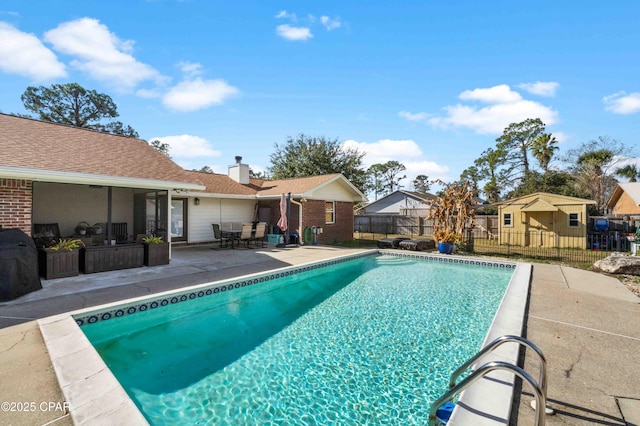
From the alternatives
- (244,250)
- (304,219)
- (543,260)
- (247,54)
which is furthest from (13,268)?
(543,260)

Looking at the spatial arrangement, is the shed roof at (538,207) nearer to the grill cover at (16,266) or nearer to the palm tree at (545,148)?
the palm tree at (545,148)

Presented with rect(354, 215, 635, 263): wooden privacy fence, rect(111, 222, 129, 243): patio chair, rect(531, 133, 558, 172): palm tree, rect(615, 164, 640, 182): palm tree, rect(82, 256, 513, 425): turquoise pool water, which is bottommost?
rect(82, 256, 513, 425): turquoise pool water

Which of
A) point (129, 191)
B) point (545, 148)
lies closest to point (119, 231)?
point (129, 191)

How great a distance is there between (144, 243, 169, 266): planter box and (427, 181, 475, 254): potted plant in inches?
416

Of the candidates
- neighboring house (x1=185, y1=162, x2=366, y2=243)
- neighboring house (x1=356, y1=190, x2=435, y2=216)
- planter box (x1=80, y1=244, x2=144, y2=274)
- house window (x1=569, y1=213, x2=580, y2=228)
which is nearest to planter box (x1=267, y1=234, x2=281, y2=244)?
neighboring house (x1=185, y1=162, x2=366, y2=243)

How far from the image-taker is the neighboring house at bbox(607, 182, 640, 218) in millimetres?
17216

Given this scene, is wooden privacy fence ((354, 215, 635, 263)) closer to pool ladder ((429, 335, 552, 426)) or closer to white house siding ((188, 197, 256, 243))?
white house siding ((188, 197, 256, 243))

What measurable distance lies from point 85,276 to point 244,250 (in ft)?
19.1

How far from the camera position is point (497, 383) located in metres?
3.08

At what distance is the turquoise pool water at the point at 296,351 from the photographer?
10.9 feet

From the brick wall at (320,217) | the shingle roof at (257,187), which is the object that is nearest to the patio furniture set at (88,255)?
the shingle roof at (257,187)

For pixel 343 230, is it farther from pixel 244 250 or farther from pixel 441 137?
pixel 441 137

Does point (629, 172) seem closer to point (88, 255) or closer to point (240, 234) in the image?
point (240, 234)

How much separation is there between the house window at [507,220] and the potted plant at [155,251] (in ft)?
56.5
